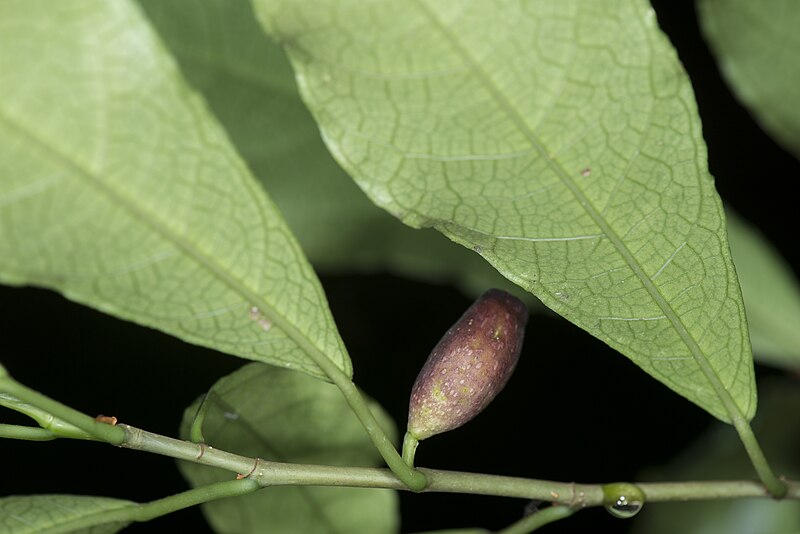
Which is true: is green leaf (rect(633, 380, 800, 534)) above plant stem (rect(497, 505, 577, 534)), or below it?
below

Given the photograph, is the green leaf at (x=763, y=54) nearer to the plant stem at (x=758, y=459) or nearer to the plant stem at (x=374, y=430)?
the plant stem at (x=758, y=459)

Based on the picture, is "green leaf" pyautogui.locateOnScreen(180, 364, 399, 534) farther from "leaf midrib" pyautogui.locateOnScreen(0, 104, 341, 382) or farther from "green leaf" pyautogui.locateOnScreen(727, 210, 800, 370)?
"green leaf" pyautogui.locateOnScreen(727, 210, 800, 370)

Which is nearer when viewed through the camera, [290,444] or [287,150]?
[290,444]

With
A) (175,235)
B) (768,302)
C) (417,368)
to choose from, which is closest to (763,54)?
Answer: (768,302)

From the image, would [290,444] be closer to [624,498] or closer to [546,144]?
[624,498]

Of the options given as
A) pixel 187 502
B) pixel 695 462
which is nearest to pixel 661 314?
pixel 187 502

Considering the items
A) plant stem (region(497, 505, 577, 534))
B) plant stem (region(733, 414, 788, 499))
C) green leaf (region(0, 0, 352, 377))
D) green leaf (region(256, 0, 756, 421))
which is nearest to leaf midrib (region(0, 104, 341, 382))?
green leaf (region(0, 0, 352, 377))

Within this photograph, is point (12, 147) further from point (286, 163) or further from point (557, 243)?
point (286, 163)
